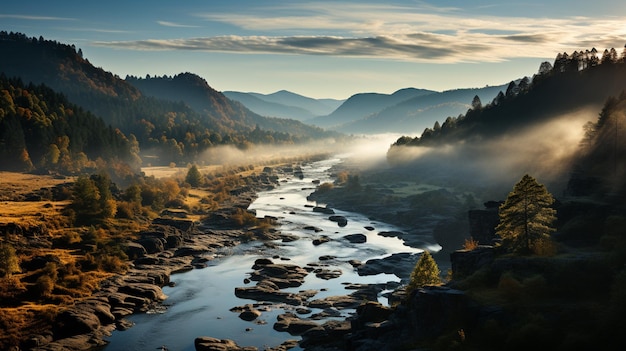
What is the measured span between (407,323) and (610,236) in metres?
23.4

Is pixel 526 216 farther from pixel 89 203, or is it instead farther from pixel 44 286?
pixel 89 203

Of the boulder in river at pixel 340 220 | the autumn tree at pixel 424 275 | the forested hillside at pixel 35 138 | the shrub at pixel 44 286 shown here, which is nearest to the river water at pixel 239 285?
the boulder in river at pixel 340 220

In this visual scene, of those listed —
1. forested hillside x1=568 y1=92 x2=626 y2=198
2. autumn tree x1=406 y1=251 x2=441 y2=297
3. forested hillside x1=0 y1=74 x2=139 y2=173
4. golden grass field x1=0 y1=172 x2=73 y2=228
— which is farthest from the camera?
forested hillside x1=0 y1=74 x2=139 y2=173

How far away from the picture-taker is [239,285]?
296 feet

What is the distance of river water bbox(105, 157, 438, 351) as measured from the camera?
224ft

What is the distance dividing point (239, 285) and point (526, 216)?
4903 cm

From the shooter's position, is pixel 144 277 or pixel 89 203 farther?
pixel 89 203

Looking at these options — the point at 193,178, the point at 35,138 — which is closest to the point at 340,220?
the point at 193,178

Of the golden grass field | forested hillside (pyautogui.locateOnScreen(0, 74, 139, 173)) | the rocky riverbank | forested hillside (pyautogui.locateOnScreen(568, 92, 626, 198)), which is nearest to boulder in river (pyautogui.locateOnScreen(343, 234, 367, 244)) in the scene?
the rocky riverbank

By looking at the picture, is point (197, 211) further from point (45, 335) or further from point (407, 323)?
point (407, 323)

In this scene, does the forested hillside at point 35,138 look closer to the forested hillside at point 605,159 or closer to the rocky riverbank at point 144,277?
the rocky riverbank at point 144,277

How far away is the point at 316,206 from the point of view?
170250mm

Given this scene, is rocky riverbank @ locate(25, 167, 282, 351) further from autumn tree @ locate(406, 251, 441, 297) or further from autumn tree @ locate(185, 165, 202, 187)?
autumn tree @ locate(185, 165, 202, 187)

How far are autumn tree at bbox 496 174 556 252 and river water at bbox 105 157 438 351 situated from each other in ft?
86.5
